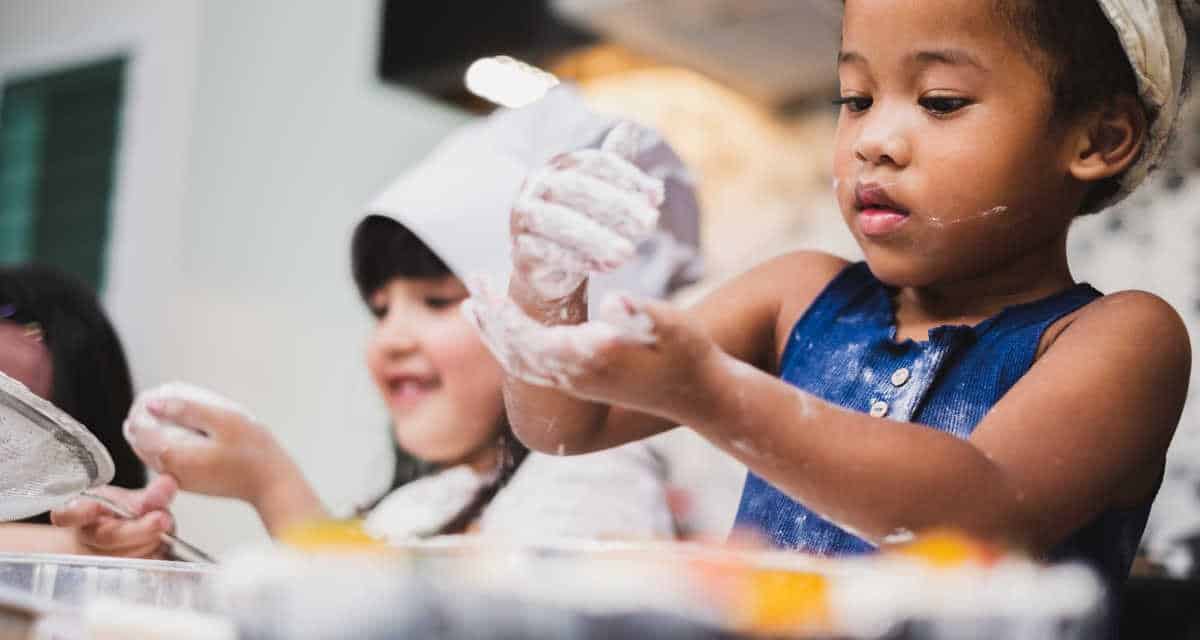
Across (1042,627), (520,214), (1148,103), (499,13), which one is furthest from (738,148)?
(1042,627)

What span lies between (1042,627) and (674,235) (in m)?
0.85

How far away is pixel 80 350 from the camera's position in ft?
3.51

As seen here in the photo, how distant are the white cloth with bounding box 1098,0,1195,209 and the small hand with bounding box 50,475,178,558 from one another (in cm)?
67

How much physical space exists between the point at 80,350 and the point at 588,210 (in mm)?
746

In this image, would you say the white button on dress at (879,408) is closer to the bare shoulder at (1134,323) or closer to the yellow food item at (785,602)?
the bare shoulder at (1134,323)

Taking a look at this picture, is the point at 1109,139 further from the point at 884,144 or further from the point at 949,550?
the point at 949,550

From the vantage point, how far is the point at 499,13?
1.95 m

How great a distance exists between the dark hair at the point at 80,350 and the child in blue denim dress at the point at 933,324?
535 millimetres

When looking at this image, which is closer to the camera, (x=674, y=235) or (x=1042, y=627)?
(x=1042, y=627)

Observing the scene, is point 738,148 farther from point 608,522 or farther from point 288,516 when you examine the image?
point 288,516

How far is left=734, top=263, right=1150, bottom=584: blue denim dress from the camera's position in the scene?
0.62 metres

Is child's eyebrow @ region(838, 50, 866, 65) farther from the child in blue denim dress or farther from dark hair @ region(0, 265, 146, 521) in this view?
dark hair @ region(0, 265, 146, 521)

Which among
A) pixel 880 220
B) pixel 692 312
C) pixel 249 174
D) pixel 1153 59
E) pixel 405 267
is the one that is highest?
pixel 1153 59

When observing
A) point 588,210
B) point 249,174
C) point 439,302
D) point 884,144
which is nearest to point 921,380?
point 884,144
